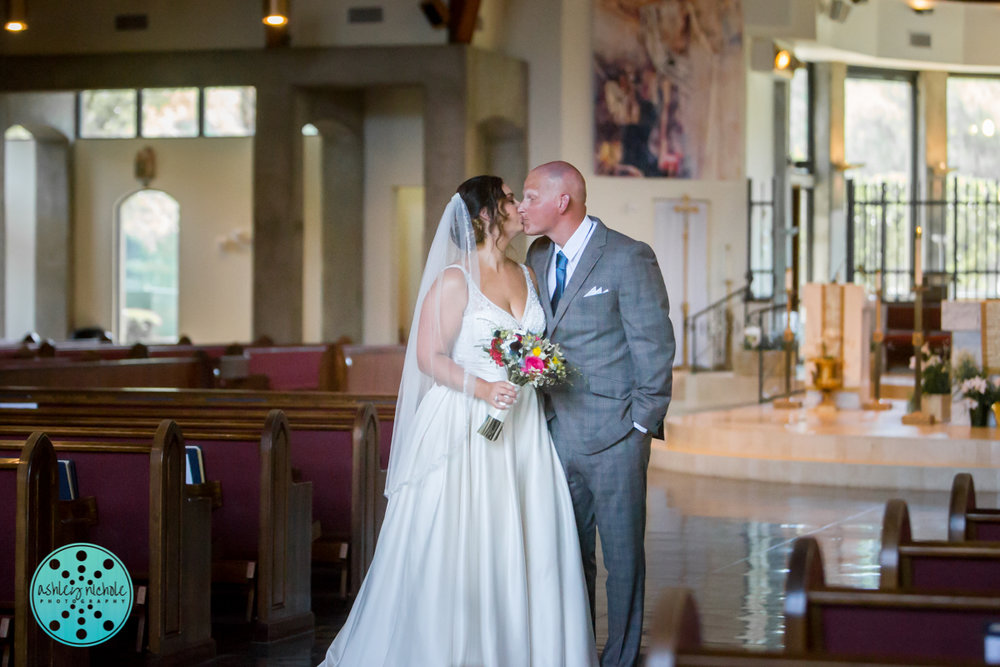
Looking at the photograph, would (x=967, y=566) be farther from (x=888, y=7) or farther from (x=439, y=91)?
(x=888, y=7)

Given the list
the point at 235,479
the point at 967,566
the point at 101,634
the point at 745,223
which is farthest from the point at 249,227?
the point at 967,566

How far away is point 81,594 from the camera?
3420mm

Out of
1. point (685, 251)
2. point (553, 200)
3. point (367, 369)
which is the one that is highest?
point (685, 251)

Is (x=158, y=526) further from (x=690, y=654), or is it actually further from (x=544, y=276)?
(x=690, y=654)

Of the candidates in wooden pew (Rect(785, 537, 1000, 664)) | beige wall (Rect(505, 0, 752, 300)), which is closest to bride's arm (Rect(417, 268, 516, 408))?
wooden pew (Rect(785, 537, 1000, 664))

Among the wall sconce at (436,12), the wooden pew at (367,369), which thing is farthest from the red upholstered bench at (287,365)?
the wall sconce at (436,12)

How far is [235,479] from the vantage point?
15.1 feet

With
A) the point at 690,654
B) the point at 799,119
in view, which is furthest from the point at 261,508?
the point at 799,119

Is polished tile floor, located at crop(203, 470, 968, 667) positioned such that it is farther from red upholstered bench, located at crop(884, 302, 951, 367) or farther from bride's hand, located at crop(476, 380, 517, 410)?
red upholstered bench, located at crop(884, 302, 951, 367)

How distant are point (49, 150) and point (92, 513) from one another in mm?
15918

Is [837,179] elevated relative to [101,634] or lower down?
elevated

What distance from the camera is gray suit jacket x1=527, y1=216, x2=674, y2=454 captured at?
3273 mm

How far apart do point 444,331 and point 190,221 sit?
612 inches

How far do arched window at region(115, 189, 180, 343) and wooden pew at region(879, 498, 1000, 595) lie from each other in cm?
1707
